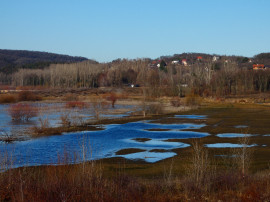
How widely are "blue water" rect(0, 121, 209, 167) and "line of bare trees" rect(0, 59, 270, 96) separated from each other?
50.0 metres

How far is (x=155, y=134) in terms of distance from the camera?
3102 centimetres

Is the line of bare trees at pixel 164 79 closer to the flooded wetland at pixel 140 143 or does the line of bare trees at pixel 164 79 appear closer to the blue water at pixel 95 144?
the flooded wetland at pixel 140 143

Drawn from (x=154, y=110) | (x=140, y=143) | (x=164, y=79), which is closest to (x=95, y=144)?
(x=140, y=143)

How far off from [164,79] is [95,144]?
284 feet

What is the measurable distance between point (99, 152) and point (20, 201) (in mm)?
14544

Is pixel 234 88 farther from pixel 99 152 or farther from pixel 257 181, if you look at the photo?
pixel 257 181

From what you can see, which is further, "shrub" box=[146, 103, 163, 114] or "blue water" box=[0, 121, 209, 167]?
"shrub" box=[146, 103, 163, 114]

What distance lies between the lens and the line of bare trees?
88875mm

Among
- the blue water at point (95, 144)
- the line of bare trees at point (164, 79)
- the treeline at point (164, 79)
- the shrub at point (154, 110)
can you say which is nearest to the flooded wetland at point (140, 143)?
the blue water at point (95, 144)

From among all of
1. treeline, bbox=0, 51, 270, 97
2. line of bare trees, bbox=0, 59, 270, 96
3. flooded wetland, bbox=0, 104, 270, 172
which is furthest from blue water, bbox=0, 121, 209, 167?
line of bare trees, bbox=0, 59, 270, 96

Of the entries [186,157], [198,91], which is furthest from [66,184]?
[198,91]

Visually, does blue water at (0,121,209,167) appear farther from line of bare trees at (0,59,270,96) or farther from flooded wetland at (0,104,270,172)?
line of bare trees at (0,59,270,96)

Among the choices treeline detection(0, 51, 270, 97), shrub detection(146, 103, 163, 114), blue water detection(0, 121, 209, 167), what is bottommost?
blue water detection(0, 121, 209, 167)

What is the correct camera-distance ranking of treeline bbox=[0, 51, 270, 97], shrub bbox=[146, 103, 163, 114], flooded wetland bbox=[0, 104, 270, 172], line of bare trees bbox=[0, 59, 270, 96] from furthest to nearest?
line of bare trees bbox=[0, 59, 270, 96] < treeline bbox=[0, 51, 270, 97] < shrub bbox=[146, 103, 163, 114] < flooded wetland bbox=[0, 104, 270, 172]
